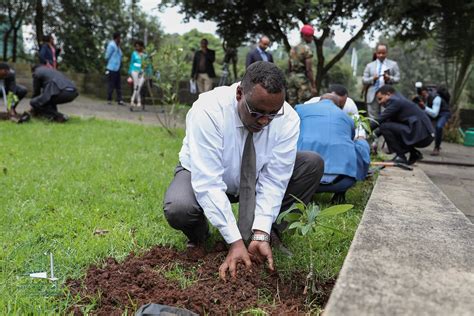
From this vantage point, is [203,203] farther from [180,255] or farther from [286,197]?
[286,197]

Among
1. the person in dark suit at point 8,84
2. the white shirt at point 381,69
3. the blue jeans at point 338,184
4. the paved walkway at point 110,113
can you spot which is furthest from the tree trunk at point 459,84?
the person in dark suit at point 8,84

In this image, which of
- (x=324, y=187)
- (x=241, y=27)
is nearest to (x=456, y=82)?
(x=241, y=27)

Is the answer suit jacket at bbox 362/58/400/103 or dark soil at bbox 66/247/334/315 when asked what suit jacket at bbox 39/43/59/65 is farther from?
dark soil at bbox 66/247/334/315

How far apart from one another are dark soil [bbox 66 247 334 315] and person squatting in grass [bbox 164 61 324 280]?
99mm

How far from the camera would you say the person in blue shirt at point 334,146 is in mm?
3832

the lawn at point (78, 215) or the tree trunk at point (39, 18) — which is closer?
the lawn at point (78, 215)

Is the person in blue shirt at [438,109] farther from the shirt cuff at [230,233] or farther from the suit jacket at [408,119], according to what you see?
the shirt cuff at [230,233]

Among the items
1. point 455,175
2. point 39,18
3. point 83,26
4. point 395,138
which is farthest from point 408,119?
point 83,26

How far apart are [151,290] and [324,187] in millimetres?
2140

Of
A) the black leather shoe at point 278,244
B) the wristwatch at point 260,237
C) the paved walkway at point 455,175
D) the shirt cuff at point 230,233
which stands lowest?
the paved walkway at point 455,175

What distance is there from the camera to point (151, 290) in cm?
209

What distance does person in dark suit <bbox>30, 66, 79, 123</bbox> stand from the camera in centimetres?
775

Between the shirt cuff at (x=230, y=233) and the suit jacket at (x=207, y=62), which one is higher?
the suit jacket at (x=207, y=62)

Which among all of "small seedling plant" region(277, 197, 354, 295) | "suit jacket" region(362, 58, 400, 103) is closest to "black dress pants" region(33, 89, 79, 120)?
"suit jacket" region(362, 58, 400, 103)
